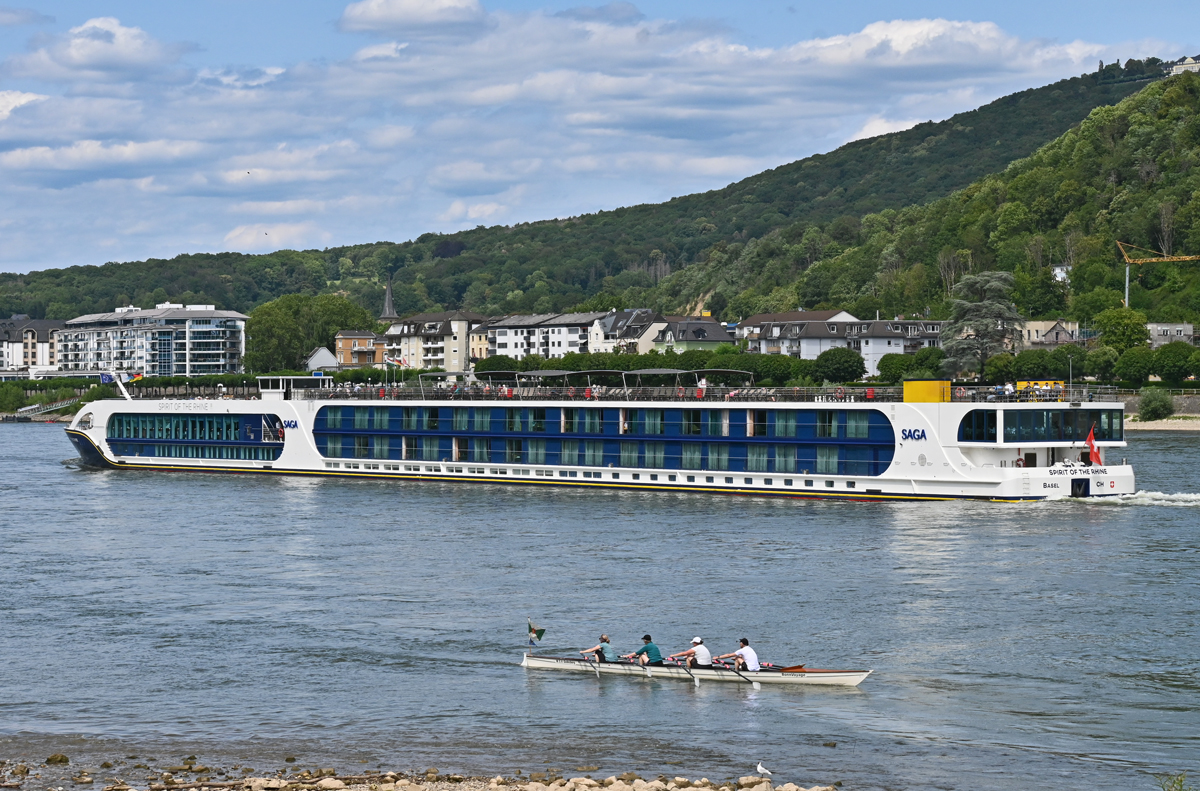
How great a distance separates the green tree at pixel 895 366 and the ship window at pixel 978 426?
A: 86.9 metres

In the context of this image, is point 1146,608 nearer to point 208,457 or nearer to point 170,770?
point 170,770

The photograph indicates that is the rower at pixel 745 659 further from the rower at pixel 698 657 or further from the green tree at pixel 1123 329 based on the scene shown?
the green tree at pixel 1123 329

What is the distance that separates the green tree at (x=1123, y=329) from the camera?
463 ft

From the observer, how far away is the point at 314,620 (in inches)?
1577

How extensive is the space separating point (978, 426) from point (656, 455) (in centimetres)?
1717

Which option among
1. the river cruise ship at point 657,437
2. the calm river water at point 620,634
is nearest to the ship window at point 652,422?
the river cruise ship at point 657,437

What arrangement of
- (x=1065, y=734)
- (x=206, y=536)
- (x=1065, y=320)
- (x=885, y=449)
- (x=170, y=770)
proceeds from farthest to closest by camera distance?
1. (x=1065, y=320)
2. (x=885, y=449)
3. (x=206, y=536)
4. (x=1065, y=734)
5. (x=170, y=770)

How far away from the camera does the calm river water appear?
2794 centimetres

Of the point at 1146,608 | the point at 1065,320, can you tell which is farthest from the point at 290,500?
the point at 1065,320

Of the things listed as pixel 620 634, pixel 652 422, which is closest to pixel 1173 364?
pixel 652 422

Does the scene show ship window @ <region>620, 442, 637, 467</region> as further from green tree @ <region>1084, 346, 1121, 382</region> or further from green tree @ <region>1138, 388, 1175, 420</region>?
green tree @ <region>1084, 346, 1121, 382</region>

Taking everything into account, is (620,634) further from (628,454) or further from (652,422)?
(628,454)

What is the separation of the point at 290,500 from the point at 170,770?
4413cm

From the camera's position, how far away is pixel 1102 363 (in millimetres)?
134625
